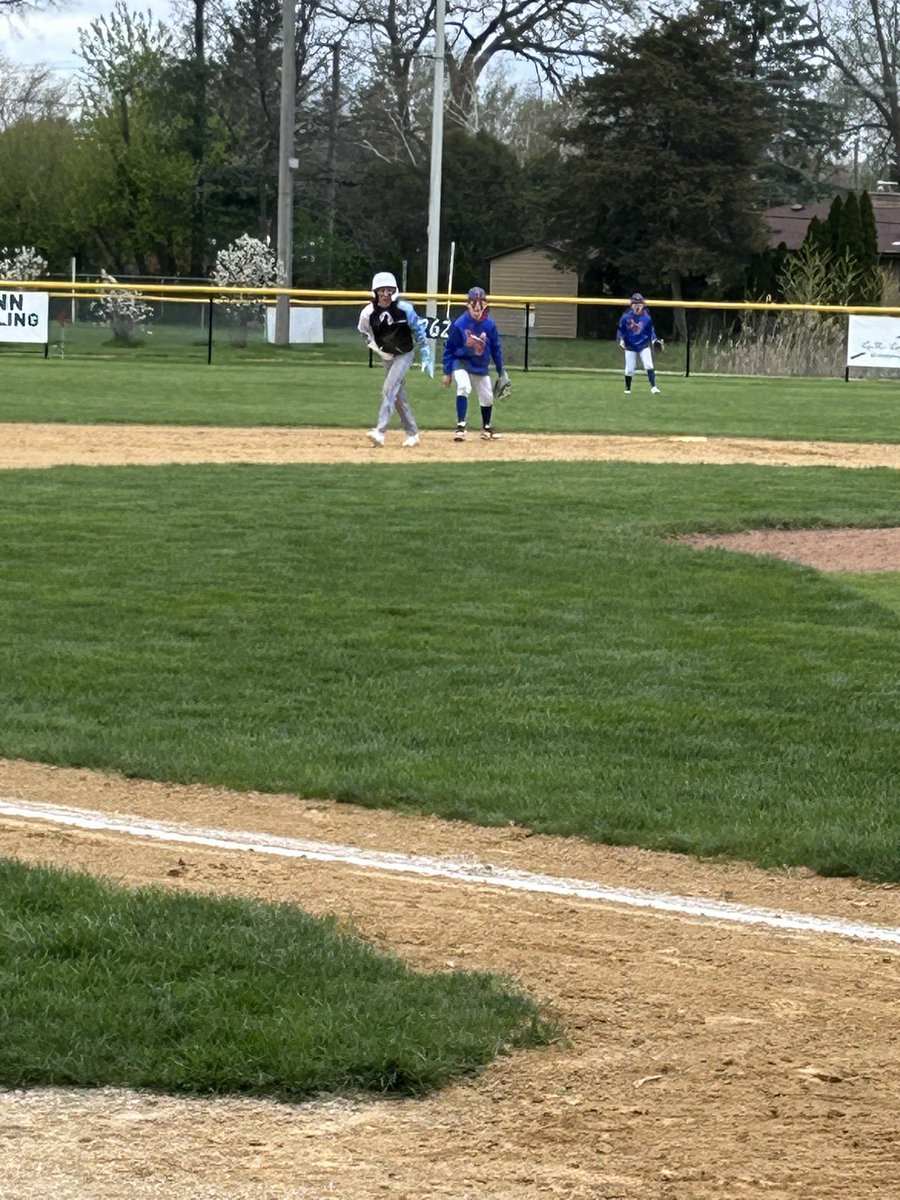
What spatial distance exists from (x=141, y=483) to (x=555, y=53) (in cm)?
5038

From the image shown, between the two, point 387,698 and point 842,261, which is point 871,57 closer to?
point 842,261

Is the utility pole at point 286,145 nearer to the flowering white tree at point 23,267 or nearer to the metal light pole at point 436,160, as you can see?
the metal light pole at point 436,160

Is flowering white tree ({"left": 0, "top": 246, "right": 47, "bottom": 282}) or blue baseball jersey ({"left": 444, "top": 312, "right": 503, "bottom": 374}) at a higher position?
flowering white tree ({"left": 0, "top": 246, "right": 47, "bottom": 282})

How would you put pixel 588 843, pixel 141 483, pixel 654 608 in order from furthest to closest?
pixel 141 483 → pixel 654 608 → pixel 588 843

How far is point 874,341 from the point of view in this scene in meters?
40.1

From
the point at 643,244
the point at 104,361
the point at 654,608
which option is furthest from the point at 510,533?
the point at 643,244

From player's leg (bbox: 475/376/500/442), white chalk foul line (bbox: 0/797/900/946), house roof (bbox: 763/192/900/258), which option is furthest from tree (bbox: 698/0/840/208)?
white chalk foul line (bbox: 0/797/900/946)

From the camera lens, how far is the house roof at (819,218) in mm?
59562

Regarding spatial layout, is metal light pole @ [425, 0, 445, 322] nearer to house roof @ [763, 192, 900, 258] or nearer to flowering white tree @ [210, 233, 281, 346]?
flowering white tree @ [210, 233, 281, 346]

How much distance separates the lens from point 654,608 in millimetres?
10406

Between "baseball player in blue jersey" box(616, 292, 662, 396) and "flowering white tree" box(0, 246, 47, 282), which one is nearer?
"baseball player in blue jersey" box(616, 292, 662, 396)

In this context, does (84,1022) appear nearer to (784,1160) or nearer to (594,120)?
(784,1160)

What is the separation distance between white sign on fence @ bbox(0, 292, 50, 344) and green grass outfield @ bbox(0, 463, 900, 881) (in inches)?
993

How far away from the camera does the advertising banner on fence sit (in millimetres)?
39906
